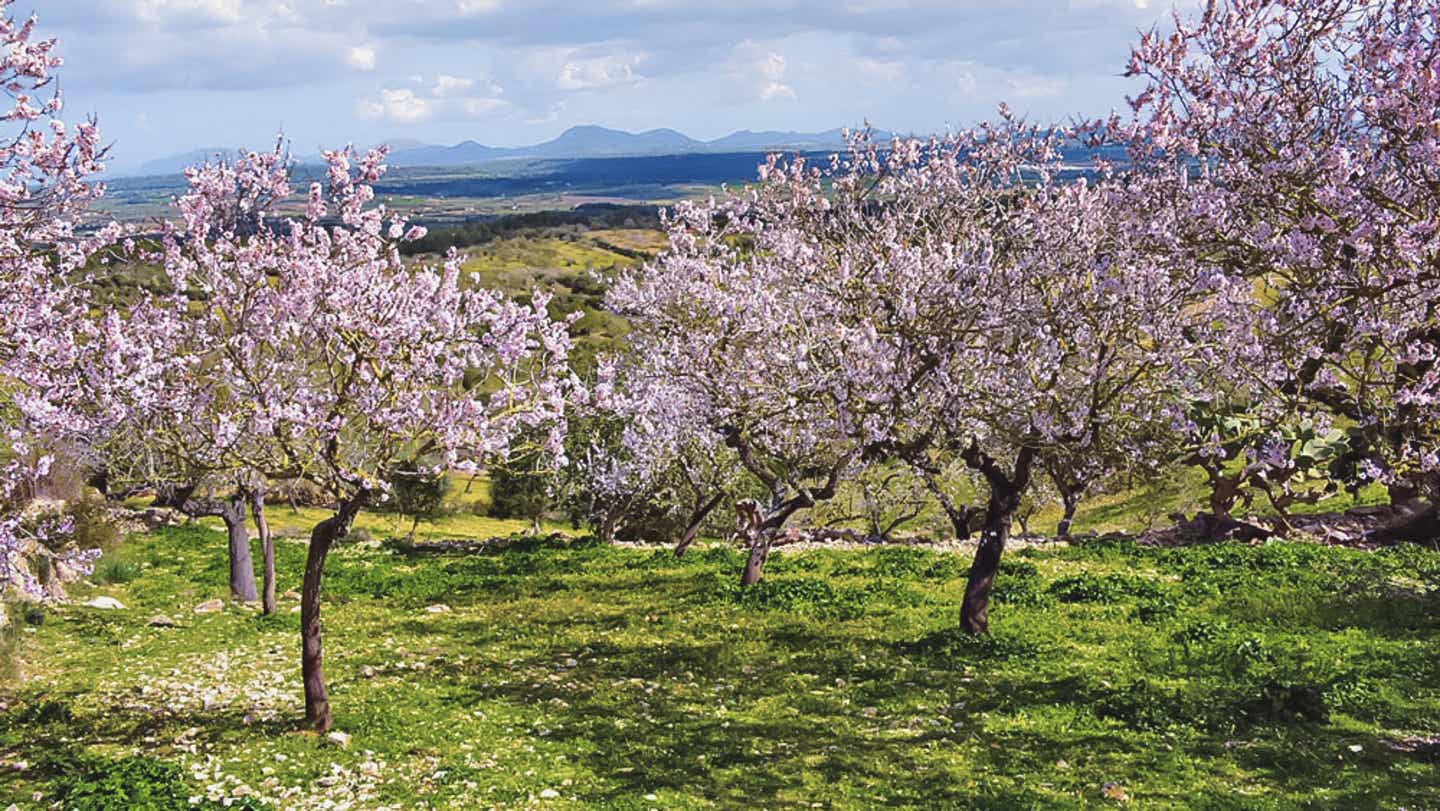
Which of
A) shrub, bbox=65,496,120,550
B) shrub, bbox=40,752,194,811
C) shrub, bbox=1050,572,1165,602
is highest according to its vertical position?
shrub, bbox=40,752,194,811

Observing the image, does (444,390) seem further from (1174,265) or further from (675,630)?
(1174,265)

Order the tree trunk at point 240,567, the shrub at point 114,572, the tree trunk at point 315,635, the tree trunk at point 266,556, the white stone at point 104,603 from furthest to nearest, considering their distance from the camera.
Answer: the shrub at point 114,572 < the tree trunk at point 240,567 < the white stone at point 104,603 < the tree trunk at point 266,556 < the tree trunk at point 315,635

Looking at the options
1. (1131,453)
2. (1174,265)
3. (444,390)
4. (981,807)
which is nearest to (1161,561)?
(1131,453)

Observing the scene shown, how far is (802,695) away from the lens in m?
16.7

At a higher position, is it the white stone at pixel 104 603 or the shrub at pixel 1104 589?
the shrub at pixel 1104 589

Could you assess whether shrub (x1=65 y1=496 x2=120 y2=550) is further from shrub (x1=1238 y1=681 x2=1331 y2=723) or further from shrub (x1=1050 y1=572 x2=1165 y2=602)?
shrub (x1=1238 y1=681 x2=1331 y2=723)

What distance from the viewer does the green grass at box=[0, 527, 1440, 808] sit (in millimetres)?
12672

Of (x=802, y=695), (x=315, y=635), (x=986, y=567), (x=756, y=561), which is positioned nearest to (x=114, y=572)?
(x=315, y=635)

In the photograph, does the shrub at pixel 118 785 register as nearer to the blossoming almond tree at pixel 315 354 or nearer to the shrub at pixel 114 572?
the blossoming almond tree at pixel 315 354

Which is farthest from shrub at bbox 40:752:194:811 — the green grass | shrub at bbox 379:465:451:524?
shrub at bbox 379:465:451:524

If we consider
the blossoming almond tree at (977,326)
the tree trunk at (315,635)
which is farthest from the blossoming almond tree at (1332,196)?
the tree trunk at (315,635)

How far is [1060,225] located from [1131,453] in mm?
4407

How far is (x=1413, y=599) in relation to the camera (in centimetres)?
1950

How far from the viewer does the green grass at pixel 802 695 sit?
12.7m
